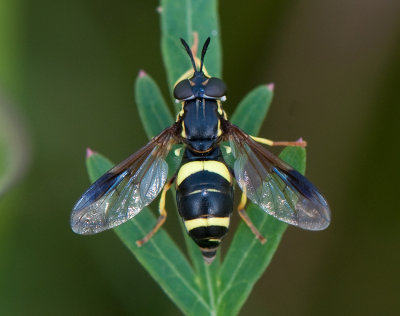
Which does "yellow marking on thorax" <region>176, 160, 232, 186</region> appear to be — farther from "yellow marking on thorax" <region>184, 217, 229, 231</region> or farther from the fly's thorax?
"yellow marking on thorax" <region>184, 217, 229, 231</region>

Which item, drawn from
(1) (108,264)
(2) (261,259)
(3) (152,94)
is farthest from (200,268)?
(1) (108,264)

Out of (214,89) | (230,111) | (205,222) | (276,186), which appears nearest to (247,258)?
(205,222)

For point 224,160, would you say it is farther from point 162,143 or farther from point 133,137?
point 133,137

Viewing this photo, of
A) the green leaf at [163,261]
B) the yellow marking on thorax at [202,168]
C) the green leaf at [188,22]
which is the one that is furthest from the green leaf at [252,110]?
the green leaf at [163,261]

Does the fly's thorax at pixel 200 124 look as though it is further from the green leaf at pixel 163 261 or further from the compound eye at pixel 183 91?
the green leaf at pixel 163 261
